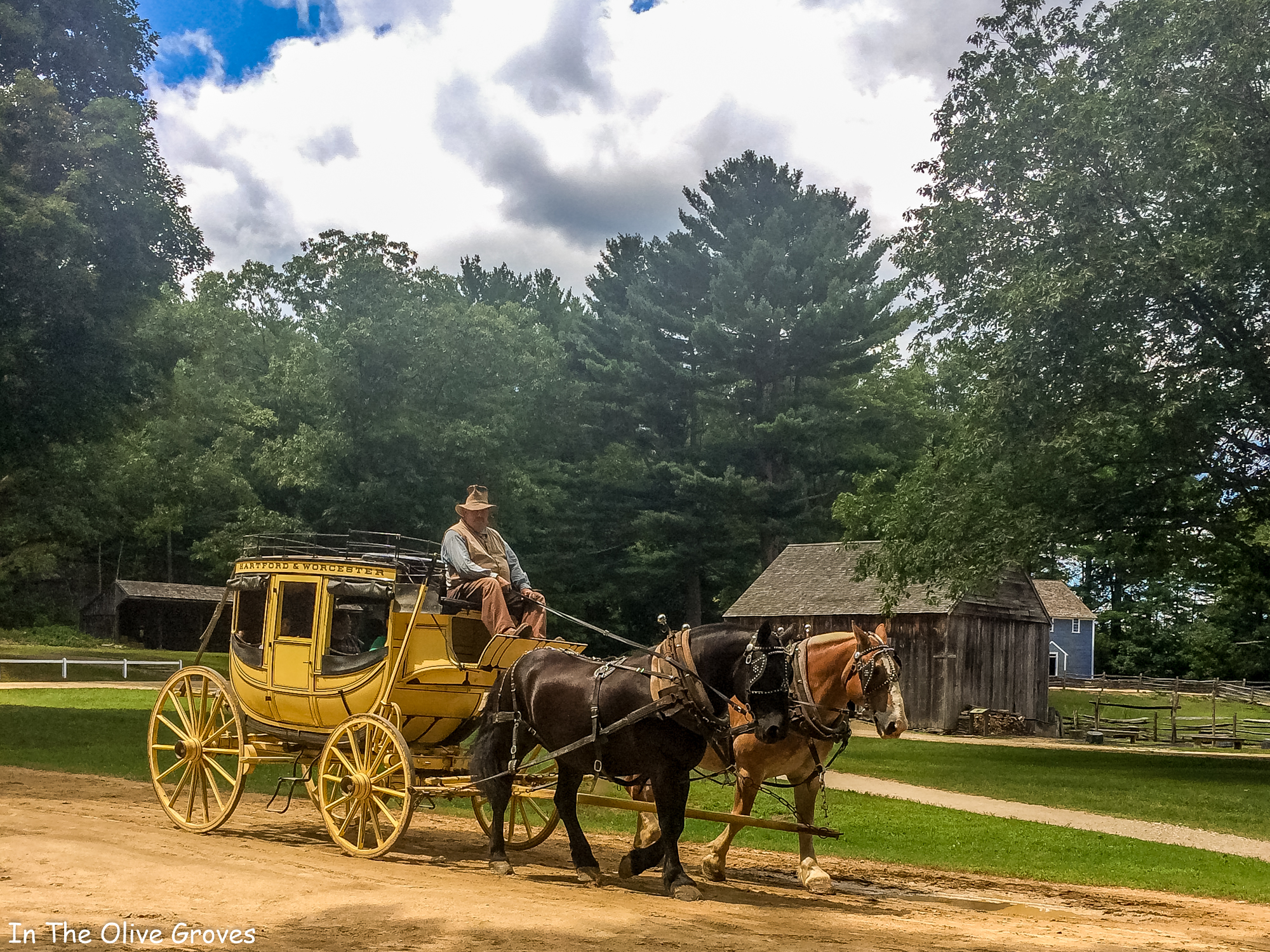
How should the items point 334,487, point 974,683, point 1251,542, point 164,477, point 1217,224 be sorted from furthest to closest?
point 164,477 → point 334,487 → point 974,683 → point 1251,542 → point 1217,224

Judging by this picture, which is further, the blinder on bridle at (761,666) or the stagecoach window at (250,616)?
the stagecoach window at (250,616)

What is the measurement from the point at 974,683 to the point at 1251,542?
11.8 m

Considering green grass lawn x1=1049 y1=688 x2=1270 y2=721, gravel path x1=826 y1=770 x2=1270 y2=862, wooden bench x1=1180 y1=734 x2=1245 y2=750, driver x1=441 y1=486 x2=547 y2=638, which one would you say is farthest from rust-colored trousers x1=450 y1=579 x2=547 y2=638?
green grass lawn x1=1049 y1=688 x2=1270 y2=721

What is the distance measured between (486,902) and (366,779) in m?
2.28

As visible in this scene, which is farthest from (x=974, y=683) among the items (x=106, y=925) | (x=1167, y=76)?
(x=106, y=925)

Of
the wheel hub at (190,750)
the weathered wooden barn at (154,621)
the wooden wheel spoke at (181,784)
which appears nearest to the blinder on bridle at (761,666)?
the wheel hub at (190,750)

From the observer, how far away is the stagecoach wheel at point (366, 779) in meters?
9.48

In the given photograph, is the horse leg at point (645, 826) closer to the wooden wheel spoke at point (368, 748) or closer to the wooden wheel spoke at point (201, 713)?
the wooden wheel spoke at point (368, 748)

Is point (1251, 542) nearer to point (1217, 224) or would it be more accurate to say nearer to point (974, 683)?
point (1217, 224)

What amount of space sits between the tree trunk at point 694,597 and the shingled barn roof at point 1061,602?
2271 cm

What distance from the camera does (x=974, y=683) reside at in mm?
34969

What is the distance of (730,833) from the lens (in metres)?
9.89

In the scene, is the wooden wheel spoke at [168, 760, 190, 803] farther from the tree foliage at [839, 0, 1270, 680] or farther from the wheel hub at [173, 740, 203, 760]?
the tree foliage at [839, 0, 1270, 680]

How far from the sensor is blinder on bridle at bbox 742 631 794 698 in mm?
8656
